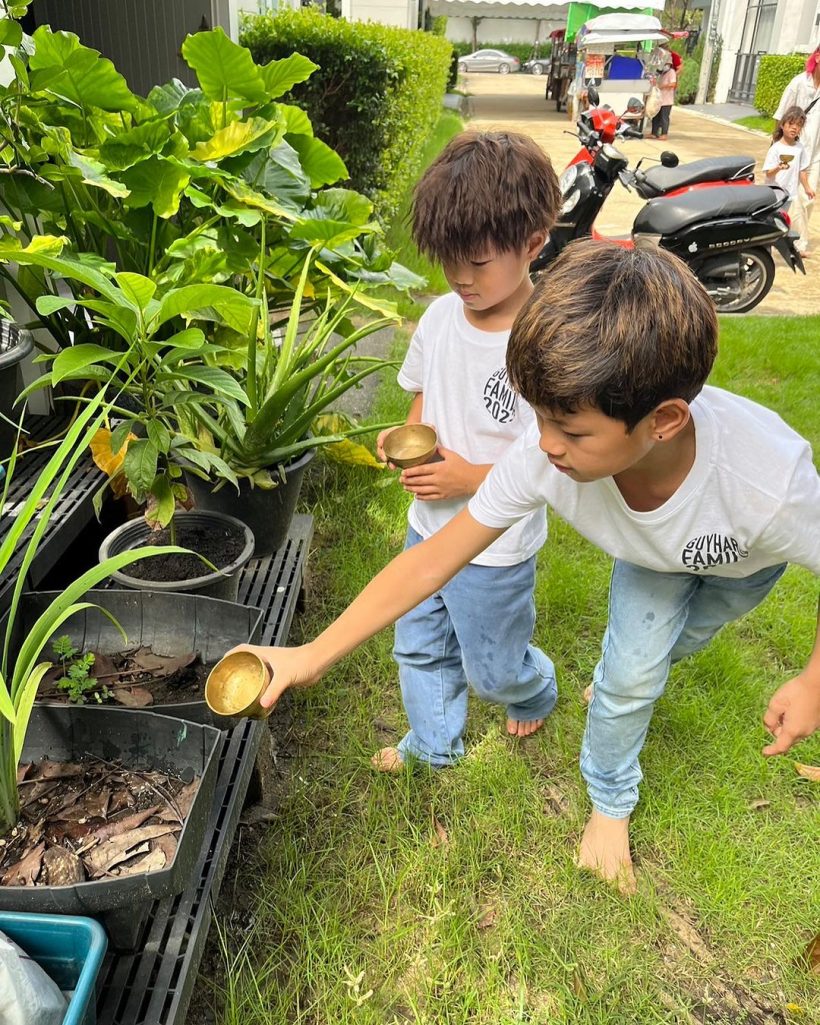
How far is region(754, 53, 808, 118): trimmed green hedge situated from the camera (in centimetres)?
2009

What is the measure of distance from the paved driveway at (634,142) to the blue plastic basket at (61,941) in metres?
6.11

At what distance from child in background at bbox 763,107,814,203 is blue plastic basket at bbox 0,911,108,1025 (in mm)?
7627

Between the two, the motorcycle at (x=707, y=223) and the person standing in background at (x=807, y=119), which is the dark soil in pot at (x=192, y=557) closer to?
the motorcycle at (x=707, y=223)

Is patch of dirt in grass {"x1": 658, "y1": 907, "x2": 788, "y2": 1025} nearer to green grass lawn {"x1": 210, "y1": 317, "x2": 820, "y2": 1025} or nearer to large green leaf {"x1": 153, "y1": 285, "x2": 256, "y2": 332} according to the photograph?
green grass lawn {"x1": 210, "y1": 317, "x2": 820, "y2": 1025}

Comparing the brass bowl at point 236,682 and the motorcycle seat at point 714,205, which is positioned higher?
the brass bowl at point 236,682

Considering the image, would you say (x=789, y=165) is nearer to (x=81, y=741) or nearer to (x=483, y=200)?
(x=483, y=200)

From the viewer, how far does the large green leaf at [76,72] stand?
93.0 inches

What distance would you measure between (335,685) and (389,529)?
0.86m

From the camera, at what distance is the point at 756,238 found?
564 centimetres

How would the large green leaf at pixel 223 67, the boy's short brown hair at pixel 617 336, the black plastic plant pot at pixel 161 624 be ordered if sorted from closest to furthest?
the boy's short brown hair at pixel 617 336 → the black plastic plant pot at pixel 161 624 → the large green leaf at pixel 223 67

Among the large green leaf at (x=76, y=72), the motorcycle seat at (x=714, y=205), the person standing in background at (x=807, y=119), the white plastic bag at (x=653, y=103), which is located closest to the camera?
A: the large green leaf at (x=76, y=72)

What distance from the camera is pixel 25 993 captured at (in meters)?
1.02

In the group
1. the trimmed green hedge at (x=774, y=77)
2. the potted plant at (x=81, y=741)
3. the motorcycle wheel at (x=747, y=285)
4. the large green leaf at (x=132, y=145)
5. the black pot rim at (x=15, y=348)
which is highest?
the large green leaf at (x=132, y=145)

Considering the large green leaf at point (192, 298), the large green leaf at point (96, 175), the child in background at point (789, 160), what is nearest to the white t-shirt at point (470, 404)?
the large green leaf at point (192, 298)
